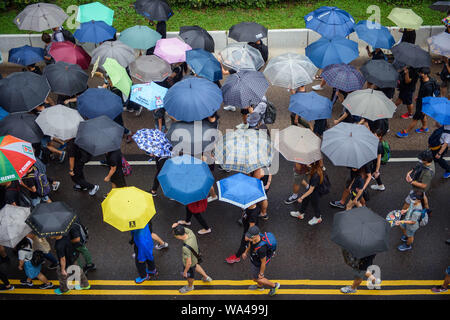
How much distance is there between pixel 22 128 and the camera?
9109 mm

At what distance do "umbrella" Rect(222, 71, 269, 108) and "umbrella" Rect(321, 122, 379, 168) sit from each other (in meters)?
2.03

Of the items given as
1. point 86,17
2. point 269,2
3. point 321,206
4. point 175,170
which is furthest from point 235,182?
point 269,2

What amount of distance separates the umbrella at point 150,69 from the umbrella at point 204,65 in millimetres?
616

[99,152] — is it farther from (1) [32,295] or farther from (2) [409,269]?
(2) [409,269]

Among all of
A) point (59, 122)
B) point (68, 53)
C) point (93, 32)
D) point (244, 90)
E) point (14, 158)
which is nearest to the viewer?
point (14, 158)

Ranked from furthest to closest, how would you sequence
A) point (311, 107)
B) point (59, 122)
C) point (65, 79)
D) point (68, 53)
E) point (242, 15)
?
1. point (242, 15)
2. point (68, 53)
3. point (65, 79)
4. point (311, 107)
5. point (59, 122)

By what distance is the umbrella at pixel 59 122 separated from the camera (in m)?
9.03

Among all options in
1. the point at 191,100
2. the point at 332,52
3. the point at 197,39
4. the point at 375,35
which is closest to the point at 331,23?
the point at 375,35

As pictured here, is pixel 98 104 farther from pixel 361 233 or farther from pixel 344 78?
pixel 361 233

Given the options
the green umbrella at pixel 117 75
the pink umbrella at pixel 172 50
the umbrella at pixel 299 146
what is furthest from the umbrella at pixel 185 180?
the pink umbrella at pixel 172 50

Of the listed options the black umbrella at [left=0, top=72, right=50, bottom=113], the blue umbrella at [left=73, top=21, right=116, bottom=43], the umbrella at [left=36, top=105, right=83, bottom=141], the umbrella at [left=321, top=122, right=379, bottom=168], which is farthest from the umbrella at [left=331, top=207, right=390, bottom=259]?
the blue umbrella at [left=73, top=21, right=116, bottom=43]

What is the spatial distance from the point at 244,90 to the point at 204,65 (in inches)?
57.7

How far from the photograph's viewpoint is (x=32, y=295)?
8.06 m

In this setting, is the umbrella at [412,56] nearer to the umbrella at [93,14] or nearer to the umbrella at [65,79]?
the umbrella at [65,79]
